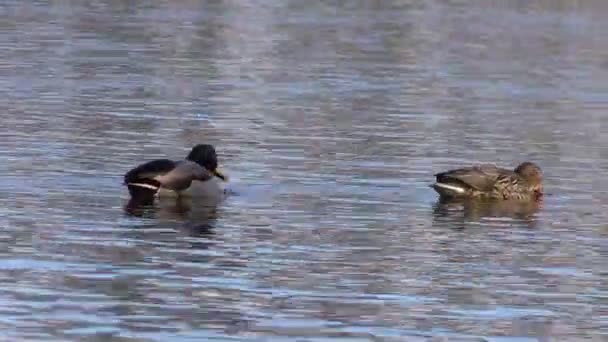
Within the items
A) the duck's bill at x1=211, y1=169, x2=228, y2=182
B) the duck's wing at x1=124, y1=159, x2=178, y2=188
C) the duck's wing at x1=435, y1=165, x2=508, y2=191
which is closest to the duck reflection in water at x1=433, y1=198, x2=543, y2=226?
the duck's wing at x1=435, y1=165, x2=508, y2=191

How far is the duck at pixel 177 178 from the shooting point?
20.6m

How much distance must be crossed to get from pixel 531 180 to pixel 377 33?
1269 inches

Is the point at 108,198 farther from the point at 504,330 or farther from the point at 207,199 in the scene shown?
the point at 504,330

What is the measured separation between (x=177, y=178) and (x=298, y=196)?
4.39 feet

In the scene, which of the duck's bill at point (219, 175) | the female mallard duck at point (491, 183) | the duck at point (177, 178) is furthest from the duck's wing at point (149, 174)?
the female mallard duck at point (491, 183)

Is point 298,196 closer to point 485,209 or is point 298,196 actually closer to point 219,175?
point 219,175

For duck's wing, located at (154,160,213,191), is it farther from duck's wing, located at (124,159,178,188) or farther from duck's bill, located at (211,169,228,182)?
duck's bill, located at (211,169,228,182)

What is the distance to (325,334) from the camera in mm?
13562

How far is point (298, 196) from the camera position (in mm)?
21359

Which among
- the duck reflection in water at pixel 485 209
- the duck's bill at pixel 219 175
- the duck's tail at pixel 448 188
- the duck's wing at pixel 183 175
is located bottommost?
the duck reflection in water at pixel 485 209

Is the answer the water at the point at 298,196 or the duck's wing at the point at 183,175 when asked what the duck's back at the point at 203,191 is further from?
the water at the point at 298,196

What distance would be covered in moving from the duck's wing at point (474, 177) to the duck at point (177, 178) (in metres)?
2.35

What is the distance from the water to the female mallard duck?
0.91 ft

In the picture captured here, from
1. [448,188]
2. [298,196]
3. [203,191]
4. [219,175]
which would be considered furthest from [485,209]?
[203,191]
